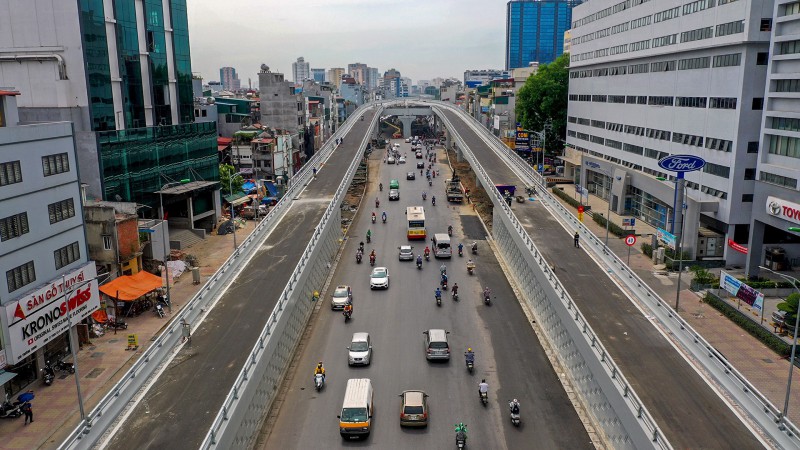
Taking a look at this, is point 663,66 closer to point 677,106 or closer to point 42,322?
point 677,106

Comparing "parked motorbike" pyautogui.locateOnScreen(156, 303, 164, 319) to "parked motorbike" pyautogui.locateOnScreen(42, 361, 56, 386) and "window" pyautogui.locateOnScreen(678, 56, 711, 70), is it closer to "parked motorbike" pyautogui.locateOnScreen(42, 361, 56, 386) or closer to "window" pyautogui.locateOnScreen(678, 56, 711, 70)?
"parked motorbike" pyautogui.locateOnScreen(42, 361, 56, 386)

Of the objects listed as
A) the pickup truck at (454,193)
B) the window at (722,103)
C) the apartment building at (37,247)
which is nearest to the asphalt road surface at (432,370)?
the apartment building at (37,247)

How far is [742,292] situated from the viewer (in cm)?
4431

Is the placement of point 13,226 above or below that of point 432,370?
above

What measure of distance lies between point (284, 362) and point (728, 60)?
47281mm

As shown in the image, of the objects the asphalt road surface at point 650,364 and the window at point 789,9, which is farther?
the window at point 789,9

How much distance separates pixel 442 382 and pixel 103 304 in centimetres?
2701

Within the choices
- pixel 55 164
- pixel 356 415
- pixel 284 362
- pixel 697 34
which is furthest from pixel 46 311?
pixel 697 34

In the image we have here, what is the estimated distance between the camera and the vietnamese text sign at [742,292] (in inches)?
1670

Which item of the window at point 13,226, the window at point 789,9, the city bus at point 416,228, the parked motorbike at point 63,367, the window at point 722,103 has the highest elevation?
the window at point 789,9

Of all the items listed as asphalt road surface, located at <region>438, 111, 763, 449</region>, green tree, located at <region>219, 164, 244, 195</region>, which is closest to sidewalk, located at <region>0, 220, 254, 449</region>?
asphalt road surface, located at <region>438, 111, 763, 449</region>

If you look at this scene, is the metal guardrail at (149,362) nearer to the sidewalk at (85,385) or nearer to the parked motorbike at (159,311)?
the sidewalk at (85,385)

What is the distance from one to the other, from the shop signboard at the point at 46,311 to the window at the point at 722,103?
54.4 m

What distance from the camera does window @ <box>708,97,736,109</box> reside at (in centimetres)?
5375
